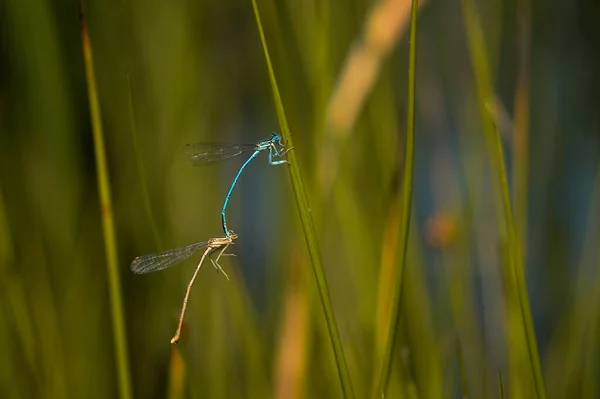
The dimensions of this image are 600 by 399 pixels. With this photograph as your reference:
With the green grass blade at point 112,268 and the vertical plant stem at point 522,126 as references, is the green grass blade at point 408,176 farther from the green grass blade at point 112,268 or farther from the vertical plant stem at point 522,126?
the vertical plant stem at point 522,126

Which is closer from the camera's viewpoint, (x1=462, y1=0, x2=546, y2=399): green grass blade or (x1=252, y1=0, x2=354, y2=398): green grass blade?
(x1=252, y1=0, x2=354, y2=398): green grass blade

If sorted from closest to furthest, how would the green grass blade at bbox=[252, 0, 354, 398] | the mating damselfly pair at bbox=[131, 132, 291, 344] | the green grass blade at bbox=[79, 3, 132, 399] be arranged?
the green grass blade at bbox=[252, 0, 354, 398]
the green grass blade at bbox=[79, 3, 132, 399]
the mating damselfly pair at bbox=[131, 132, 291, 344]

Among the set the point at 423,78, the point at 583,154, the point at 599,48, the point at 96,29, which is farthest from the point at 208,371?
the point at 599,48

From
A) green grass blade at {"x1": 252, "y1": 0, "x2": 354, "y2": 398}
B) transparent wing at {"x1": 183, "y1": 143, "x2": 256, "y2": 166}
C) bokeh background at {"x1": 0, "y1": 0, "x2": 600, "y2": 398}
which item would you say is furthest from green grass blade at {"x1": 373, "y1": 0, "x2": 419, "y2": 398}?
transparent wing at {"x1": 183, "y1": 143, "x2": 256, "y2": 166}

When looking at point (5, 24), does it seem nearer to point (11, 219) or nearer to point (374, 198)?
point (11, 219)

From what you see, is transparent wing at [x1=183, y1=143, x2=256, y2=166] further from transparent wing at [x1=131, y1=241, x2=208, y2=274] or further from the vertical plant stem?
the vertical plant stem

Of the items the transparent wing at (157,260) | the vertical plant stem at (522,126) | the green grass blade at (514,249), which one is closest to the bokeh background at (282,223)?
the vertical plant stem at (522,126)
